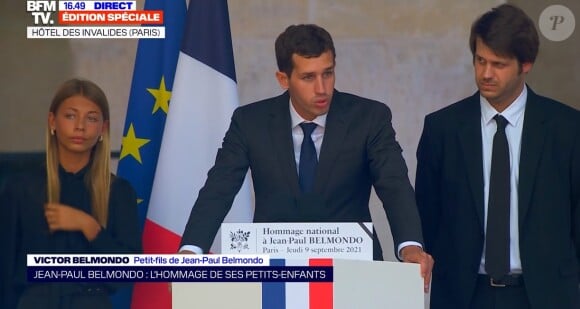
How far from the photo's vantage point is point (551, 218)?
4.53 meters

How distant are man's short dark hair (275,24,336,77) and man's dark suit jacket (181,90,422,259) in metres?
0.19

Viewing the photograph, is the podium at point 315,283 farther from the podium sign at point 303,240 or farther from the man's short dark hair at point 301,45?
the man's short dark hair at point 301,45

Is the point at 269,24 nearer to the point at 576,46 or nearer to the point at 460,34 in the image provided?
the point at 460,34

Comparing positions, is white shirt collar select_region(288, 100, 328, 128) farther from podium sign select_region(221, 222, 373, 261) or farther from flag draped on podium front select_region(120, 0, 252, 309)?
podium sign select_region(221, 222, 373, 261)

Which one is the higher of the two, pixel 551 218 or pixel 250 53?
pixel 250 53

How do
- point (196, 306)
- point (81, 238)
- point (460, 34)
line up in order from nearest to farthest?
1. point (196, 306)
2. point (81, 238)
3. point (460, 34)

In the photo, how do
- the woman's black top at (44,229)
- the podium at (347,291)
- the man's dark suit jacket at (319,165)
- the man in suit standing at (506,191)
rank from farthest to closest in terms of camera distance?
the woman's black top at (44,229) < the man in suit standing at (506,191) < the man's dark suit jacket at (319,165) < the podium at (347,291)

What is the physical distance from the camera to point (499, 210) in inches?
177

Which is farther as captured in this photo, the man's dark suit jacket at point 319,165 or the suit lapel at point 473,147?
the suit lapel at point 473,147

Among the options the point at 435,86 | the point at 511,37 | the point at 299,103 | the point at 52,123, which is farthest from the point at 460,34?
the point at 52,123

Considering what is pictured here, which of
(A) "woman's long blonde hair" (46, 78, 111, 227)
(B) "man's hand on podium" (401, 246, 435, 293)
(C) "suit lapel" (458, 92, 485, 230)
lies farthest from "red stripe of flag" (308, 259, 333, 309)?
(A) "woman's long blonde hair" (46, 78, 111, 227)

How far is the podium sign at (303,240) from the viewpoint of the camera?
148 inches

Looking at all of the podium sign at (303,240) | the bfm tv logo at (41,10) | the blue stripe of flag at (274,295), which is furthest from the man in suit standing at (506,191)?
the bfm tv logo at (41,10)

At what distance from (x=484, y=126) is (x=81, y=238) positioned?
1.72m
